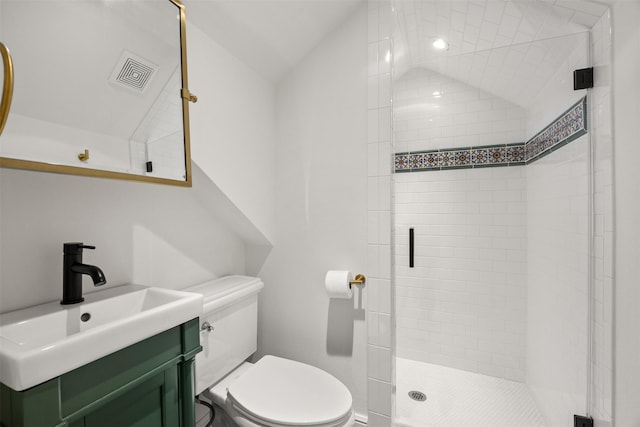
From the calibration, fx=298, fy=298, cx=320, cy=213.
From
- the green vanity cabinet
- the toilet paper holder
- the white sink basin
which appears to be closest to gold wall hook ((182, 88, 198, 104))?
the white sink basin

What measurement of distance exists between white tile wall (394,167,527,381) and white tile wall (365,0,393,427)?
45 cm

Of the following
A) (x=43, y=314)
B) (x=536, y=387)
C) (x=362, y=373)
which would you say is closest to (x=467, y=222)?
(x=536, y=387)

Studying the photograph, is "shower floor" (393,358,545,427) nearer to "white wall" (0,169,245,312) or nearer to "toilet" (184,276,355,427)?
"toilet" (184,276,355,427)

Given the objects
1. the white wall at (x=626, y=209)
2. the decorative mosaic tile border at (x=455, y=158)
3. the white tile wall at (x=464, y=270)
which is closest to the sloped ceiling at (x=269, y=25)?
the decorative mosaic tile border at (x=455, y=158)

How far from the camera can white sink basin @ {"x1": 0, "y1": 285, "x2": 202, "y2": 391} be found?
0.58 metres

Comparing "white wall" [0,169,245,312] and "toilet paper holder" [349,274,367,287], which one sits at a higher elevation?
"white wall" [0,169,245,312]

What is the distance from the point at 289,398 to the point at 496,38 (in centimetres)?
211

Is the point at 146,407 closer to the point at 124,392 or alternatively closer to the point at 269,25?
the point at 124,392

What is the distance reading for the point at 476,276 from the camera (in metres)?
2.05

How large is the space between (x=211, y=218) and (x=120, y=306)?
674 mm

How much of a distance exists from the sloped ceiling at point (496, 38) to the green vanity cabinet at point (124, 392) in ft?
5.85

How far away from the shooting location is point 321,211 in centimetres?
169

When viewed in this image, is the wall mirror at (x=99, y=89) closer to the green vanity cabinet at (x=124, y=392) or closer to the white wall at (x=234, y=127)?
the white wall at (x=234, y=127)

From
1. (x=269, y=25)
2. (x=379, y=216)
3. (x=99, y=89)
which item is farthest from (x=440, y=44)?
(x=99, y=89)
